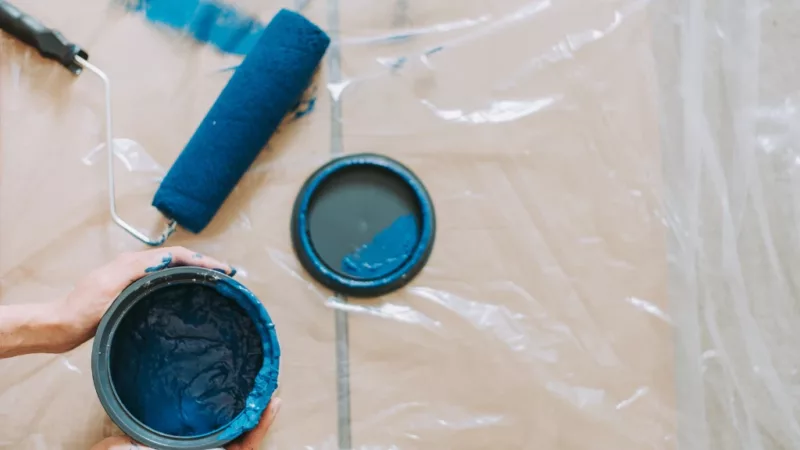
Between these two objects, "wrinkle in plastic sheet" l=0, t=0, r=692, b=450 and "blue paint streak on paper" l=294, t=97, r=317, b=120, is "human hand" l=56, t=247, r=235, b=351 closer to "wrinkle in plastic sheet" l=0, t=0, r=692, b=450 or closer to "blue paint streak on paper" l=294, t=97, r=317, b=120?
"wrinkle in plastic sheet" l=0, t=0, r=692, b=450

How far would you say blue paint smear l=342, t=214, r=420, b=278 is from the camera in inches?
34.2

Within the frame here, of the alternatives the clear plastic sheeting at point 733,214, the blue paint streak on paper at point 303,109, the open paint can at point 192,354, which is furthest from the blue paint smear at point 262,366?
the clear plastic sheeting at point 733,214

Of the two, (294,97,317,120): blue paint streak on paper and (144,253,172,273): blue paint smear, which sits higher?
(294,97,317,120): blue paint streak on paper

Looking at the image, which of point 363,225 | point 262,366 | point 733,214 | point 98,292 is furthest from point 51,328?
point 733,214

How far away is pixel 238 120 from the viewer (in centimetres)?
83

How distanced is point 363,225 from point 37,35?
478 mm

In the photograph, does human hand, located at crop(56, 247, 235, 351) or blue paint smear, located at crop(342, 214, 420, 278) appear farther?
blue paint smear, located at crop(342, 214, 420, 278)

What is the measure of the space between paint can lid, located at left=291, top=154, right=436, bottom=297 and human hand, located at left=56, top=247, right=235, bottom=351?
19 cm

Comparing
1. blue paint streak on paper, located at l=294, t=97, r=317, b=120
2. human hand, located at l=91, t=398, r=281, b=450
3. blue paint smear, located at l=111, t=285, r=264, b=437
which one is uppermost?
blue paint streak on paper, located at l=294, t=97, r=317, b=120

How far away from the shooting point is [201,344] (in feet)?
2.48

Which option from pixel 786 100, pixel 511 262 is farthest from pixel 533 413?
pixel 786 100

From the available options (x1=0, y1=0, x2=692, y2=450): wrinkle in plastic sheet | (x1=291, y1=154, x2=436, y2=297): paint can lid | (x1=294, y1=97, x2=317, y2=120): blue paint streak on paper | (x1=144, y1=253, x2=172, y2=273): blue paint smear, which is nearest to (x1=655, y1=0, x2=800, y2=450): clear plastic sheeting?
(x1=0, y1=0, x2=692, y2=450): wrinkle in plastic sheet

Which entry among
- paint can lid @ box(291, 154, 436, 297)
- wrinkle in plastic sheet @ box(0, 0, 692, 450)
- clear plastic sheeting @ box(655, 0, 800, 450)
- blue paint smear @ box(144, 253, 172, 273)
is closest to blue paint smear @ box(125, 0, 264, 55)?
wrinkle in plastic sheet @ box(0, 0, 692, 450)

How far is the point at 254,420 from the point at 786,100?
804 mm
